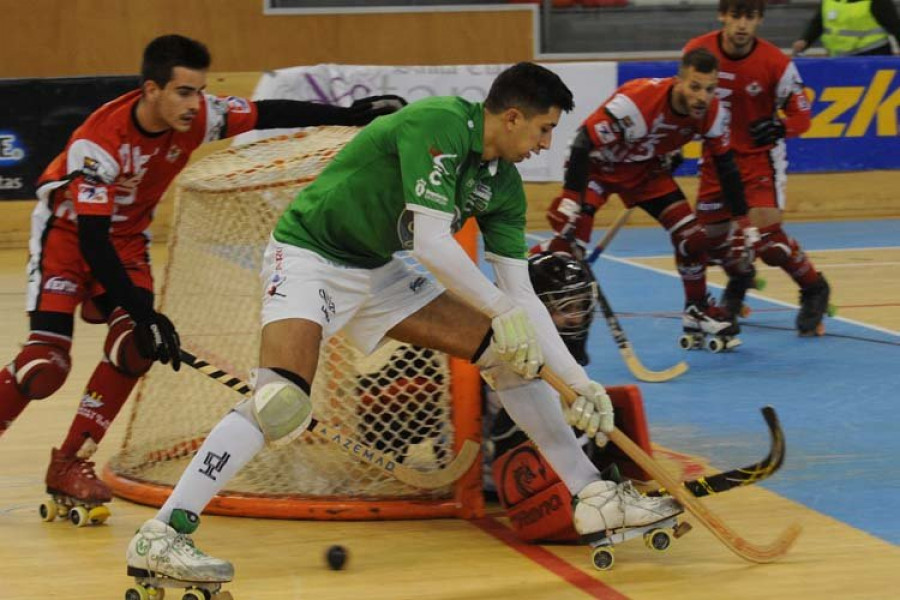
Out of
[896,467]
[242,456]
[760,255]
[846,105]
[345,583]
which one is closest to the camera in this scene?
[242,456]

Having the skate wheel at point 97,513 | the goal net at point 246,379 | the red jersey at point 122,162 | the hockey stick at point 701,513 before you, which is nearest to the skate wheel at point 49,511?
the skate wheel at point 97,513

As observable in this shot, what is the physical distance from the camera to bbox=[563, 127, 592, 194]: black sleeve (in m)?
6.95

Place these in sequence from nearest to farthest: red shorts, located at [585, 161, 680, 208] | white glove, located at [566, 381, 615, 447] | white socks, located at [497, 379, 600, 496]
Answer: white glove, located at [566, 381, 615, 447], white socks, located at [497, 379, 600, 496], red shorts, located at [585, 161, 680, 208]

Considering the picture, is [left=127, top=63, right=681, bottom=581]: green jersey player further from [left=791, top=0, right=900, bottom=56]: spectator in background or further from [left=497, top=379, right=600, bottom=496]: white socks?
[left=791, top=0, right=900, bottom=56]: spectator in background

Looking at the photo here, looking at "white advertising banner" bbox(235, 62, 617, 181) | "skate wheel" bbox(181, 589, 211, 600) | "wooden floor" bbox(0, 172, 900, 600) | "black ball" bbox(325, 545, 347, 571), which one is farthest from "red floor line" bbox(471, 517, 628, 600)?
"white advertising banner" bbox(235, 62, 617, 181)

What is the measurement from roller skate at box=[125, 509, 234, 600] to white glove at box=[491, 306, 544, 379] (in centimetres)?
90

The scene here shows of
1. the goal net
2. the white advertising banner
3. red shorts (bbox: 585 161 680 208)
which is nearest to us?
the goal net

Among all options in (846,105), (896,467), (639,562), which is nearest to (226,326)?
(639,562)

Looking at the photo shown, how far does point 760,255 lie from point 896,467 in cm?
256

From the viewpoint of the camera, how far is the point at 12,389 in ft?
15.5

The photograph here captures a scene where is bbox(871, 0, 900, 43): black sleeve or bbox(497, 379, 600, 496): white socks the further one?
bbox(871, 0, 900, 43): black sleeve

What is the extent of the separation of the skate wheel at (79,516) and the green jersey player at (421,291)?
89 cm

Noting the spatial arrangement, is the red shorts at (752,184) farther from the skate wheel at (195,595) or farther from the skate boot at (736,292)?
the skate wheel at (195,595)

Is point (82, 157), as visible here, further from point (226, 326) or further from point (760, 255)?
point (760, 255)
